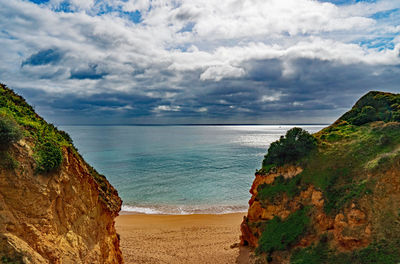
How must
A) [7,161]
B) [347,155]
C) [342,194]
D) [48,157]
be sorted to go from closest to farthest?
[7,161] → [48,157] → [342,194] → [347,155]

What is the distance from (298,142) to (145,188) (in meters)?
29.1

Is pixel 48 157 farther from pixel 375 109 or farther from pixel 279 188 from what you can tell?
pixel 375 109

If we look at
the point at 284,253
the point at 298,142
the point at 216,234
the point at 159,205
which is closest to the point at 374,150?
the point at 298,142

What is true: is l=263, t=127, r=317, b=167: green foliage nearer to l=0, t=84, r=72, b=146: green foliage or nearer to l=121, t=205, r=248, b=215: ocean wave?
l=0, t=84, r=72, b=146: green foliage

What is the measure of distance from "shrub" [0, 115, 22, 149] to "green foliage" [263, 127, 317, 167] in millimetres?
17051

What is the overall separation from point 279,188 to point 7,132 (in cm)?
1654

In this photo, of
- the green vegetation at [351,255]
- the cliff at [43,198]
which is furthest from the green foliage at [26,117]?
the green vegetation at [351,255]

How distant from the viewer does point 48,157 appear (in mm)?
9695

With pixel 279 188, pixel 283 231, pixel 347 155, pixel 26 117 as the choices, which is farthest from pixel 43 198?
pixel 347 155

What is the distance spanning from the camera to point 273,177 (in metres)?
19.2

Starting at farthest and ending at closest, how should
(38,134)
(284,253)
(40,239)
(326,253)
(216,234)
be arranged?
(216,234) → (284,253) → (326,253) → (38,134) → (40,239)

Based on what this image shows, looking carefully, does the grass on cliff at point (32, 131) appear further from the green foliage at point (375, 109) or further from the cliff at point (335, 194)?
the green foliage at point (375, 109)

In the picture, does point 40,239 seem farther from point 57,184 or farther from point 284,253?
point 284,253

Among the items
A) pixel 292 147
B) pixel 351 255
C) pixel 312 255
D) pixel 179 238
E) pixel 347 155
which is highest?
pixel 292 147
